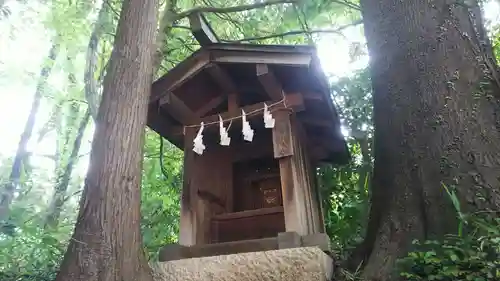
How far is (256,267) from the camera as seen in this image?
332cm

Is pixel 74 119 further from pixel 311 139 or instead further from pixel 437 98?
pixel 437 98

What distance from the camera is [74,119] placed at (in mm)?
10391

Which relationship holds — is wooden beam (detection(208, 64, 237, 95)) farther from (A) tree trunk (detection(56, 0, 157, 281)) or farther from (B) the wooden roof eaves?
(A) tree trunk (detection(56, 0, 157, 281))

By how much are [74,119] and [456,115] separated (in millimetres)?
9502

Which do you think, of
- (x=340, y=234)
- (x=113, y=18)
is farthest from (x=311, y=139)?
(x=113, y=18)

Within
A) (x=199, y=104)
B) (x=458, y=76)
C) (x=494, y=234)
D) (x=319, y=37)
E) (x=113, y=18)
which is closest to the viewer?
(x=494, y=234)

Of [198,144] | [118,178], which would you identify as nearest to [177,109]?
[198,144]

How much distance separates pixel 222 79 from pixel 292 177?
4.60 feet

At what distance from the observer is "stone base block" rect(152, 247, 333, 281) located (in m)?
3.17

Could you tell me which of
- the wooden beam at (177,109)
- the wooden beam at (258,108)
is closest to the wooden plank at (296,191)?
the wooden beam at (258,108)

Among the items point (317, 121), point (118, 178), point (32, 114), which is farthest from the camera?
point (32, 114)

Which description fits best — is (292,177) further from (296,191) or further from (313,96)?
(313,96)

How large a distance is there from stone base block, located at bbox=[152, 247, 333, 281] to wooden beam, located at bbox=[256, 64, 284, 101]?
62.9 inches

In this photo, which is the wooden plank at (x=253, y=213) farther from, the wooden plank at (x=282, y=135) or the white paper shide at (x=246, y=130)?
the white paper shide at (x=246, y=130)
